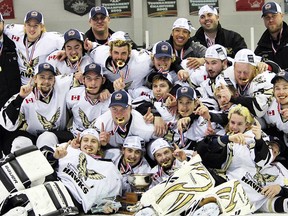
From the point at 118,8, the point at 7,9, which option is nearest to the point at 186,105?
the point at 118,8

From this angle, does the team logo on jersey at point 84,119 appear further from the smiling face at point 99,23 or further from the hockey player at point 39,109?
the smiling face at point 99,23

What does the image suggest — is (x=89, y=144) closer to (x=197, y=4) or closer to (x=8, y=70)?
(x=8, y=70)

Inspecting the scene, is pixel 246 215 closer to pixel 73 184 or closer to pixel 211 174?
pixel 211 174

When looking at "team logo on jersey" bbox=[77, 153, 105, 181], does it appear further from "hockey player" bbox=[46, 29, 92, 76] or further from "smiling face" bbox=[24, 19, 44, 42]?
"smiling face" bbox=[24, 19, 44, 42]

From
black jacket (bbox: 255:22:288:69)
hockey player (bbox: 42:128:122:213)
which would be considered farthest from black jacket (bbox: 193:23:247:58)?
hockey player (bbox: 42:128:122:213)

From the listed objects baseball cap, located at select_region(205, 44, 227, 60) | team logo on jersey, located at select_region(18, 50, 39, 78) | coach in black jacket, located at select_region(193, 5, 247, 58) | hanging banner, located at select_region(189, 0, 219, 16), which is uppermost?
hanging banner, located at select_region(189, 0, 219, 16)

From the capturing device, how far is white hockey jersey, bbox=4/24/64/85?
641cm

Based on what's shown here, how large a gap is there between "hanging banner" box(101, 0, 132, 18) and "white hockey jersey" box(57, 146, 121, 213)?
506cm

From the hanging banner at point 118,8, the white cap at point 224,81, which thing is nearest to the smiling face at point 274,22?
the white cap at point 224,81

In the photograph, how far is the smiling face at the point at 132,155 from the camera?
17.9 ft

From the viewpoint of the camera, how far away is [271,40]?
260 inches

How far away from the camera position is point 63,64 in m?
6.25

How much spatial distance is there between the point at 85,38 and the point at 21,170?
1724 mm

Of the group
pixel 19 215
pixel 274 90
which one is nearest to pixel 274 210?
pixel 274 90
